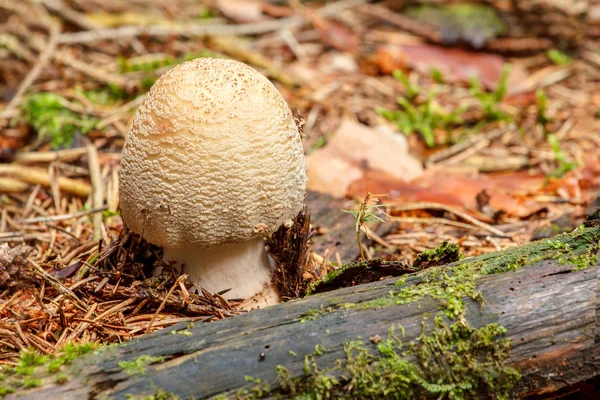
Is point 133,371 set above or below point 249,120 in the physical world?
below

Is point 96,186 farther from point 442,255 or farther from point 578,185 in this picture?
point 578,185

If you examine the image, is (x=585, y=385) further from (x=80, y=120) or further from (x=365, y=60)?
Result: (x=365, y=60)

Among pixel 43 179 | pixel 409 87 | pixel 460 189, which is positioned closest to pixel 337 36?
pixel 409 87

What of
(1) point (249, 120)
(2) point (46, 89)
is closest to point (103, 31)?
(2) point (46, 89)

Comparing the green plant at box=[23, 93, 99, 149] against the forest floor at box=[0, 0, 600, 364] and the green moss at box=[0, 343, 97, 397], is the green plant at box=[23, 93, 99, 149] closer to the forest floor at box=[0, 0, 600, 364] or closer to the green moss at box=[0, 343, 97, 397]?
the forest floor at box=[0, 0, 600, 364]

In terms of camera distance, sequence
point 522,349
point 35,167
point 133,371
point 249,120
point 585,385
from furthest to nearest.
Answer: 1. point 35,167
2. point 249,120
3. point 585,385
4. point 522,349
5. point 133,371
